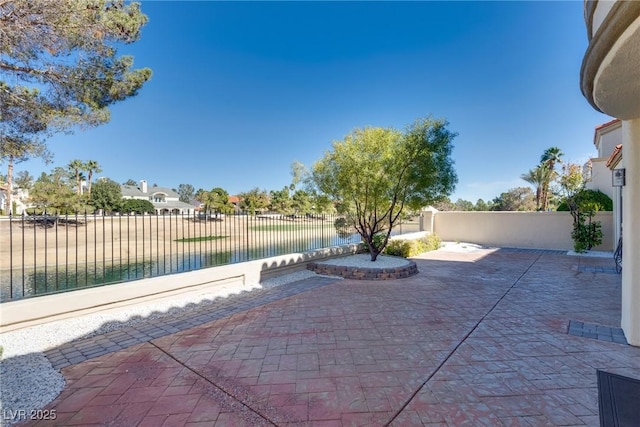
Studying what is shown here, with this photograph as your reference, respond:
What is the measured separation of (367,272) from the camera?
28.0ft

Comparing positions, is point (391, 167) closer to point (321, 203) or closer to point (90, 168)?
point (321, 203)

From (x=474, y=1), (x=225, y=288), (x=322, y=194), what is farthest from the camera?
(x=474, y=1)

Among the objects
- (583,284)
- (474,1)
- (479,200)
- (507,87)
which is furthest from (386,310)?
(479,200)

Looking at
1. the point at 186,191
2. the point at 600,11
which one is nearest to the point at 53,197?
the point at 600,11

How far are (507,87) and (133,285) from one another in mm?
18952

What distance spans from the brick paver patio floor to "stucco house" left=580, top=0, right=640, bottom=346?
3.34ft

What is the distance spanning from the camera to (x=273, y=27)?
43.6 ft

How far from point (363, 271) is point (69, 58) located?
8.82 metres

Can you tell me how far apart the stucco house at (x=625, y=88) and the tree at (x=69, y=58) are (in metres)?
8.03

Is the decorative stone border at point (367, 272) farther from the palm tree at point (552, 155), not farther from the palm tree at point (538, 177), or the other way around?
the palm tree at point (552, 155)

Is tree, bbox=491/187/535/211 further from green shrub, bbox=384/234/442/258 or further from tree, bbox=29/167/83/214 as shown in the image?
tree, bbox=29/167/83/214

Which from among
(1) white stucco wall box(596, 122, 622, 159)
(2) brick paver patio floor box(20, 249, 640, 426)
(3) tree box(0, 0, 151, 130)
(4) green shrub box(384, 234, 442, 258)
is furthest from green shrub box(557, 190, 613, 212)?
(3) tree box(0, 0, 151, 130)

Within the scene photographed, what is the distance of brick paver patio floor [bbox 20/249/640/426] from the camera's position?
2766mm

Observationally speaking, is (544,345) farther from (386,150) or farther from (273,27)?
(273,27)
